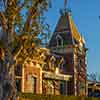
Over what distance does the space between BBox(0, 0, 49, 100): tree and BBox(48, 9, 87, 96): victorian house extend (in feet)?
124

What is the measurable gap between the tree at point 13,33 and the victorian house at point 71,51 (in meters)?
37.9

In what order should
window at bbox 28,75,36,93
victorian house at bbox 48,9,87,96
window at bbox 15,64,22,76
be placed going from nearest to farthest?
window at bbox 15,64,22,76
window at bbox 28,75,36,93
victorian house at bbox 48,9,87,96

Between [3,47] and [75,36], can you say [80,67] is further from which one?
[3,47]

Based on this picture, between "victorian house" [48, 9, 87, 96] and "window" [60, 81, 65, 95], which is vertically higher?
"victorian house" [48, 9, 87, 96]

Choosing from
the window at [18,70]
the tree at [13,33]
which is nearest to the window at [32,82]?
the window at [18,70]

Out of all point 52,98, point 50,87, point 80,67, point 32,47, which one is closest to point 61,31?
point 80,67

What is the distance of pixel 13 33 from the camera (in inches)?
890

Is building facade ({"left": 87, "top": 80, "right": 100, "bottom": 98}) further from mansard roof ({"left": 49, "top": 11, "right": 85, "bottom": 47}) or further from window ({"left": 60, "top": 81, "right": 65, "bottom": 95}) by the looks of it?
mansard roof ({"left": 49, "top": 11, "right": 85, "bottom": 47})

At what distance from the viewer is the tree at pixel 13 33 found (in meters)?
21.7

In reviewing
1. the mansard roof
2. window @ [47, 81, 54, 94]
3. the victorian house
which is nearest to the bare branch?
window @ [47, 81, 54, 94]

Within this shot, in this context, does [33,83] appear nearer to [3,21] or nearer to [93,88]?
[93,88]

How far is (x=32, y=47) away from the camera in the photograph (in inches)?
972

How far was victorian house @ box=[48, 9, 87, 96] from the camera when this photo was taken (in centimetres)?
6147

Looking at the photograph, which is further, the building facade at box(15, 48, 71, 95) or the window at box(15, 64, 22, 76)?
the building facade at box(15, 48, 71, 95)
